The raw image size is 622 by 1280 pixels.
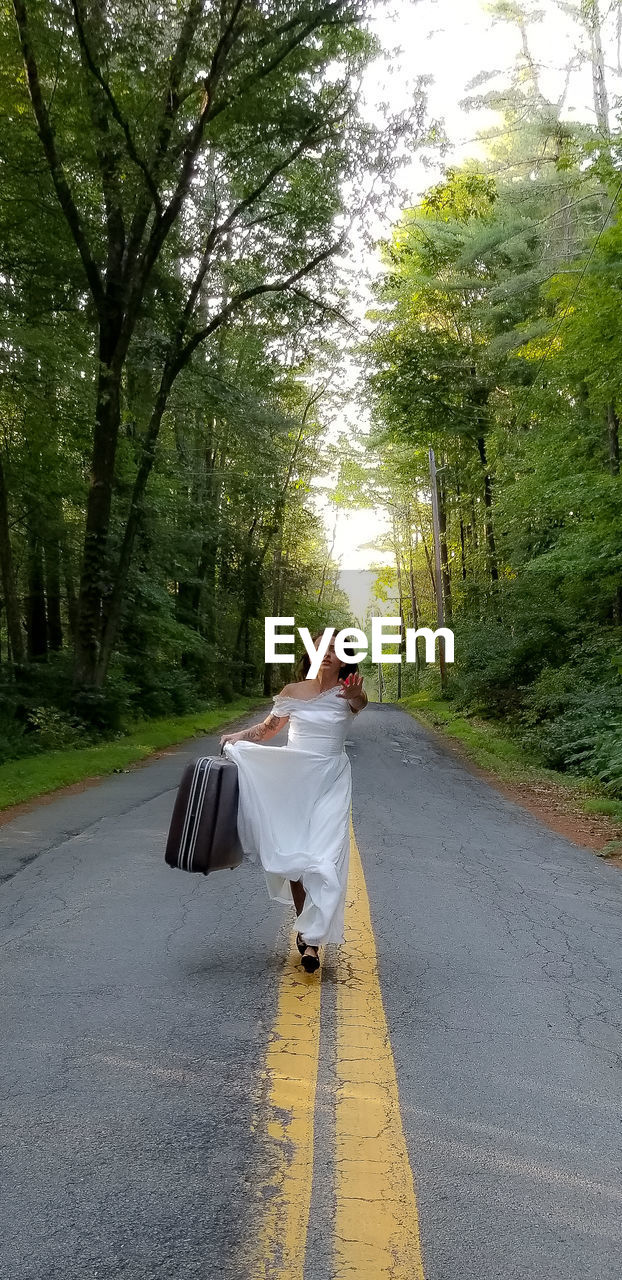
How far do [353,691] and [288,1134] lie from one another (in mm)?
2486

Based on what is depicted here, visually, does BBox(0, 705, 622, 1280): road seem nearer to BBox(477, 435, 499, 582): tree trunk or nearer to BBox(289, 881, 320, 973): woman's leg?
BBox(289, 881, 320, 973): woman's leg

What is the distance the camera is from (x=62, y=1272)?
2354mm

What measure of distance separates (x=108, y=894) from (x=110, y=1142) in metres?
3.69

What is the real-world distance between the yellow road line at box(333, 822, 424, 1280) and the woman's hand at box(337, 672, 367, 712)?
1.44 meters

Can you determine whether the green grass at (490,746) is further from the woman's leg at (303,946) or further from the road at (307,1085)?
the woman's leg at (303,946)

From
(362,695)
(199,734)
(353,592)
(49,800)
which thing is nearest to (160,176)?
(49,800)

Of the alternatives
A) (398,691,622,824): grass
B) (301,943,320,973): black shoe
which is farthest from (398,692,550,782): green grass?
(301,943,320,973): black shoe

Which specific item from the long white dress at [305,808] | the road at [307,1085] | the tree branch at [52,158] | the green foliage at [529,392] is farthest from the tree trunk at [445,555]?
the long white dress at [305,808]

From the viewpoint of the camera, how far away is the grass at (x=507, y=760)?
12.3 metres

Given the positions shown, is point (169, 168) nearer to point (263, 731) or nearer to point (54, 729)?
point (54, 729)

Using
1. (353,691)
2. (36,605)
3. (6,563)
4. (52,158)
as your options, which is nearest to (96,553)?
(6,563)

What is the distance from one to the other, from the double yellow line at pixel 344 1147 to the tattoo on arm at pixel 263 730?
134 centimetres

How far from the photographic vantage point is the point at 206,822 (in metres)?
4.79

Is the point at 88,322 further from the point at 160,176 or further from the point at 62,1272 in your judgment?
the point at 62,1272
